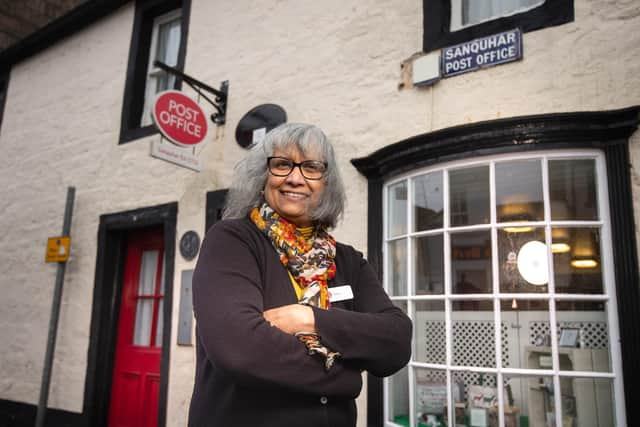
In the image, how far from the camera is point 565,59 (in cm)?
329

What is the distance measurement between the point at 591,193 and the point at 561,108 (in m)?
0.61

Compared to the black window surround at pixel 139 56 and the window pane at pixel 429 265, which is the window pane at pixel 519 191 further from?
the black window surround at pixel 139 56

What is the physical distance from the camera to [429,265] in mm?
3580

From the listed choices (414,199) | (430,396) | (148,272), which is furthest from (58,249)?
(430,396)

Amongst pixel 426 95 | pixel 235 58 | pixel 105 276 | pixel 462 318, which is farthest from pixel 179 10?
pixel 462 318

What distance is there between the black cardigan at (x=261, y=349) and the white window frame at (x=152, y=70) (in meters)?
5.12

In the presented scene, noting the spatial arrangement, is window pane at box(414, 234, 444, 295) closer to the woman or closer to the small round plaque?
the woman

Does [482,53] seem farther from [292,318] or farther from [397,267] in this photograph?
[292,318]

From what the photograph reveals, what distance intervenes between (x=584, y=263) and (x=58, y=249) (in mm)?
5598

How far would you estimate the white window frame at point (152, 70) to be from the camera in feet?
20.3

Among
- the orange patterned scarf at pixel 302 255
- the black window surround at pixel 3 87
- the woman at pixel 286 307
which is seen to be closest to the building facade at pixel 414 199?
the woman at pixel 286 307

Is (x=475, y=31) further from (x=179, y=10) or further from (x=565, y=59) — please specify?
(x=179, y=10)

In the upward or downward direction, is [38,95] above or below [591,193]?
above

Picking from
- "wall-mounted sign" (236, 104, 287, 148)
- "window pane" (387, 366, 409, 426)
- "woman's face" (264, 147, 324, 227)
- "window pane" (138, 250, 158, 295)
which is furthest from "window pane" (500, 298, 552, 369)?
"window pane" (138, 250, 158, 295)
